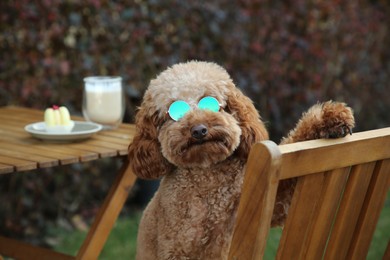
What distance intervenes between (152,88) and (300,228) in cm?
76

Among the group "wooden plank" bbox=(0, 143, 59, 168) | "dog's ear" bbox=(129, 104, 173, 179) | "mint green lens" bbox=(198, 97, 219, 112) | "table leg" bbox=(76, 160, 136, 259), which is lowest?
"table leg" bbox=(76, 160, 136, 259)

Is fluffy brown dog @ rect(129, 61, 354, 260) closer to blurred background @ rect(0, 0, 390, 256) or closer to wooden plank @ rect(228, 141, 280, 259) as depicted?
wooden plank @ rect(228, 141, 280, 259)

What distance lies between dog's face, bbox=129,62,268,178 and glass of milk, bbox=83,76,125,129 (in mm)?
784

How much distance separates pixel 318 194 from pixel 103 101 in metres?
1.54

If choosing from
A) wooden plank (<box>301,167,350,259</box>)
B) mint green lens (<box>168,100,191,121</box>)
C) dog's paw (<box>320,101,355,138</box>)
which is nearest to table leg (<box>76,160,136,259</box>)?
mint green lens (<box>168,100,191,121</box>)

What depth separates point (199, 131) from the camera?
2.09 metres

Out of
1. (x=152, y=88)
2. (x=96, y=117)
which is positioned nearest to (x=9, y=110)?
(x=96, y=117)

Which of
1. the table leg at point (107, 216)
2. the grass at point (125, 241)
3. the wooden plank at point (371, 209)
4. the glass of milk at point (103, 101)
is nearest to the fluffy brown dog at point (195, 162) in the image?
the wooden plank at point (371, 209)

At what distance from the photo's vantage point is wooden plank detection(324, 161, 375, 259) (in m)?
1.77

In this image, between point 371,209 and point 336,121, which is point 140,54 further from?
point 371,209

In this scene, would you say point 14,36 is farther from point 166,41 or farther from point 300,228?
point 300,228

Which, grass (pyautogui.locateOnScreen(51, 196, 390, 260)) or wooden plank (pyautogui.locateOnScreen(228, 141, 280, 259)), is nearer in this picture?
wooden plank (pyautogui.locateOnScreen(228, 141, 280, 259))

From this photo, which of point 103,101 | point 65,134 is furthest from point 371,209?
point 103,101

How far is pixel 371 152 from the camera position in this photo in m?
1.75
